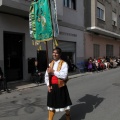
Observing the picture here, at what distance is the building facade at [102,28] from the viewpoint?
2305cm

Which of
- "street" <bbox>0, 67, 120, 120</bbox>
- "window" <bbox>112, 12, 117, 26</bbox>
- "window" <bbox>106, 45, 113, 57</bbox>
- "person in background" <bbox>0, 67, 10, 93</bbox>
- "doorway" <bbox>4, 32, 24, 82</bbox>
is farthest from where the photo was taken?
"window" <bbox>112, 12, 117, 26</bbox>

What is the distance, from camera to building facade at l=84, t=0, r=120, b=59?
75.6 ft

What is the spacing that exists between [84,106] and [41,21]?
3.15 meters

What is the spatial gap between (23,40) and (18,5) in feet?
9.18

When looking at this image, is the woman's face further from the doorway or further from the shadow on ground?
the doorway

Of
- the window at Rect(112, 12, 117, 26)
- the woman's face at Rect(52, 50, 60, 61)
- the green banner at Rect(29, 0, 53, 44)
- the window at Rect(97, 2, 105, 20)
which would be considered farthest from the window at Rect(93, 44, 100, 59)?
the woman's face at Rect(52, 50, 60, 61)

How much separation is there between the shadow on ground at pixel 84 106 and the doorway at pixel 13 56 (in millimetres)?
5713

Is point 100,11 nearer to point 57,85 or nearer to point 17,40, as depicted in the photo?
point 17,40

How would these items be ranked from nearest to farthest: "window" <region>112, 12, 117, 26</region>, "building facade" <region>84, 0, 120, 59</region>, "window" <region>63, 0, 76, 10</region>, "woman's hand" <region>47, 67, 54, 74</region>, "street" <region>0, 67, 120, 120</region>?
"woman's hand" <region>47, 67, 54, 74</region> → "street" <region>0, 67, 120, 120</region> → "window" <region>63, 0, 76, 10</region> → "building facade" <region>84, 0, 120, 59</region> → "window" <region>112, 12, 117, 26</region>

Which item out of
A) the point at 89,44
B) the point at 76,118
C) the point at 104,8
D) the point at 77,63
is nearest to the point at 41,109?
the point at 76,118

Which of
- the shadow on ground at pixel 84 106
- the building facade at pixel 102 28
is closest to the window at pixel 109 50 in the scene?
the building facade at pixel 102 28

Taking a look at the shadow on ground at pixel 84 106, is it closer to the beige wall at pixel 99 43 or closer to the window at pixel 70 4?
the window at pixel 70 4

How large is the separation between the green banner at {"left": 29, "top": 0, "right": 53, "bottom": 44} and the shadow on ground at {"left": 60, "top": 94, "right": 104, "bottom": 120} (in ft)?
7.02

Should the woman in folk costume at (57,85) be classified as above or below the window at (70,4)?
below
